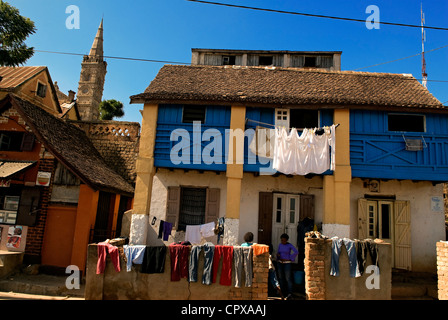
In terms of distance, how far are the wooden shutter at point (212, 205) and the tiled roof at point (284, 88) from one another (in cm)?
343

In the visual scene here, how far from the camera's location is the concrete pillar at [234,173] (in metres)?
9.63

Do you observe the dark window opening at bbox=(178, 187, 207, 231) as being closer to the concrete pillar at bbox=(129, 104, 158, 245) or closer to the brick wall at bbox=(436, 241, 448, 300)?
the concrete pillar at bbox=(129, 104, 158, 245)

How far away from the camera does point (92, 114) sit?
36906 millimetres

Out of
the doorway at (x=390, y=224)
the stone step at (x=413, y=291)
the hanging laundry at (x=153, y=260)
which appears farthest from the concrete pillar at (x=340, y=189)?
the hanging laundry at (x=153, y=260)

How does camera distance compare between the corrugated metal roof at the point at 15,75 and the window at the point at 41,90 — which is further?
the window at the point at 41,90

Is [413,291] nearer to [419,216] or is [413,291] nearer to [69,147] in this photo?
[419,216]

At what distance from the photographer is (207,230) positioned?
10.3 metres

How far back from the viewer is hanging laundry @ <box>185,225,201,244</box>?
10.2 meters

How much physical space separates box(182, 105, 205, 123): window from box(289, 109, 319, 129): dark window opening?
10.8 feet

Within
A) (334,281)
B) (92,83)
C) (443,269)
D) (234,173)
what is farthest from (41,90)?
(443,269)

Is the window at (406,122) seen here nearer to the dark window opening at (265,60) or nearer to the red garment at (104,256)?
the dark window opening at (265,60)

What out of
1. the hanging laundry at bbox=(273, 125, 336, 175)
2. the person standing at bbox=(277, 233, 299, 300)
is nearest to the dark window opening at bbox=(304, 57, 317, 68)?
the hanging laundry at bbox=(273, 125, 336, 175)

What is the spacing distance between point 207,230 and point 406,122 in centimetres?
866
